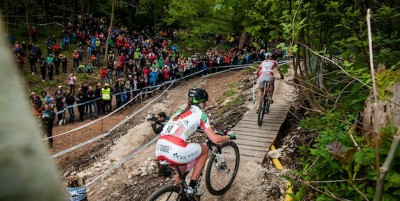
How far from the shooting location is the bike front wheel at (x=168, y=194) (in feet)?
13.9

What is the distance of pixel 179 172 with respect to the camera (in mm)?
4703

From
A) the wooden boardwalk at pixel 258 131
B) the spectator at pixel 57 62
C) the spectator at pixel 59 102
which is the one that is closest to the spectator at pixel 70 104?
the spectator at pixel 59 102

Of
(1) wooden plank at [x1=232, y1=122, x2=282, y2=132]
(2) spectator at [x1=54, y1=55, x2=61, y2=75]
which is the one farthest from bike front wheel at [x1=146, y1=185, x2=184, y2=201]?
(2) spectator at [x1=54, y1=55, x2=61, y2=75]

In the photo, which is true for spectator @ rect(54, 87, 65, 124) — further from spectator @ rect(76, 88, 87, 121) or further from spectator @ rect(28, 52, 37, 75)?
spectator @ rect(28, 52, 37, 75)

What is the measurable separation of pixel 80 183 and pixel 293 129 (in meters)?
5.31

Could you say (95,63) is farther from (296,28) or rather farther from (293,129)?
(296,28)

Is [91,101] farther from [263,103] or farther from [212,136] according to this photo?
[212,136]

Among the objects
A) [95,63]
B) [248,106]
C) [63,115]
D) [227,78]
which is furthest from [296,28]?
[95,63]

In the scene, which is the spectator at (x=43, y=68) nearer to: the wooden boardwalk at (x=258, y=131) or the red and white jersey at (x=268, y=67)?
the wooden boardwalk at (x=258, y=131)

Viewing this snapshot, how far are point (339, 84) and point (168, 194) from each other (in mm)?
4329

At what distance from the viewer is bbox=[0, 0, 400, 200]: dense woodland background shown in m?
3.31

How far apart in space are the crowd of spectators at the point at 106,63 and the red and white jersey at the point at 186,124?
1106cm

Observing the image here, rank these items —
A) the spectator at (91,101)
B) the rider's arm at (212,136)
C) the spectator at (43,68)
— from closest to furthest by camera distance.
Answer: the rider's arm at (212,136)
the spectator at (91,101)
the spectator at (43,68)

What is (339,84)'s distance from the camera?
6887mm
